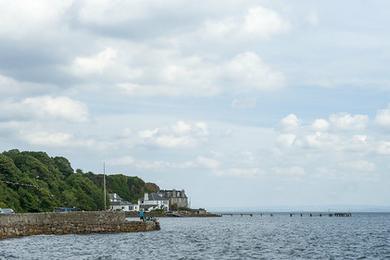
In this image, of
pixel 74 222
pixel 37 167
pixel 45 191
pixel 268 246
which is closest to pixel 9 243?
pixel 74 222

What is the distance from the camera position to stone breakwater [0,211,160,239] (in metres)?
82.3

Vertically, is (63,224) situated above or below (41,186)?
below

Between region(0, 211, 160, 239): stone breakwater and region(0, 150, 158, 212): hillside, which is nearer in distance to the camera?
region(0, 211, 160, 239): stone breakwater

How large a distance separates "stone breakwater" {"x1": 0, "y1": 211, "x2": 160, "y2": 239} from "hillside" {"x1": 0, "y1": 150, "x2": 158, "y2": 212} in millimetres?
17004

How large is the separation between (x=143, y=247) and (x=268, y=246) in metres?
15.4

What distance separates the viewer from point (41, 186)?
134625 mm

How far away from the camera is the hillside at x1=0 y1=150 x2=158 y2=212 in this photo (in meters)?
118

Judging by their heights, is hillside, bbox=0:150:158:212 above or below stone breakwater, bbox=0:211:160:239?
above

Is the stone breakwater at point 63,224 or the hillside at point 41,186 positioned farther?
the hillside at point 41,186

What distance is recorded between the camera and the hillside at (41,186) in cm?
11761

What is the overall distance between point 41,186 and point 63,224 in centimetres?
4566

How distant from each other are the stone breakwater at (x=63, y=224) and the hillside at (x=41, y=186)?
17004 mm

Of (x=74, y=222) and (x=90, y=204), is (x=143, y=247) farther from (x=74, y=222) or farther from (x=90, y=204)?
(x=90, y=204)

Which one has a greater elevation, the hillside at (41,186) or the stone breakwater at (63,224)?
the hillside at (41,186)
